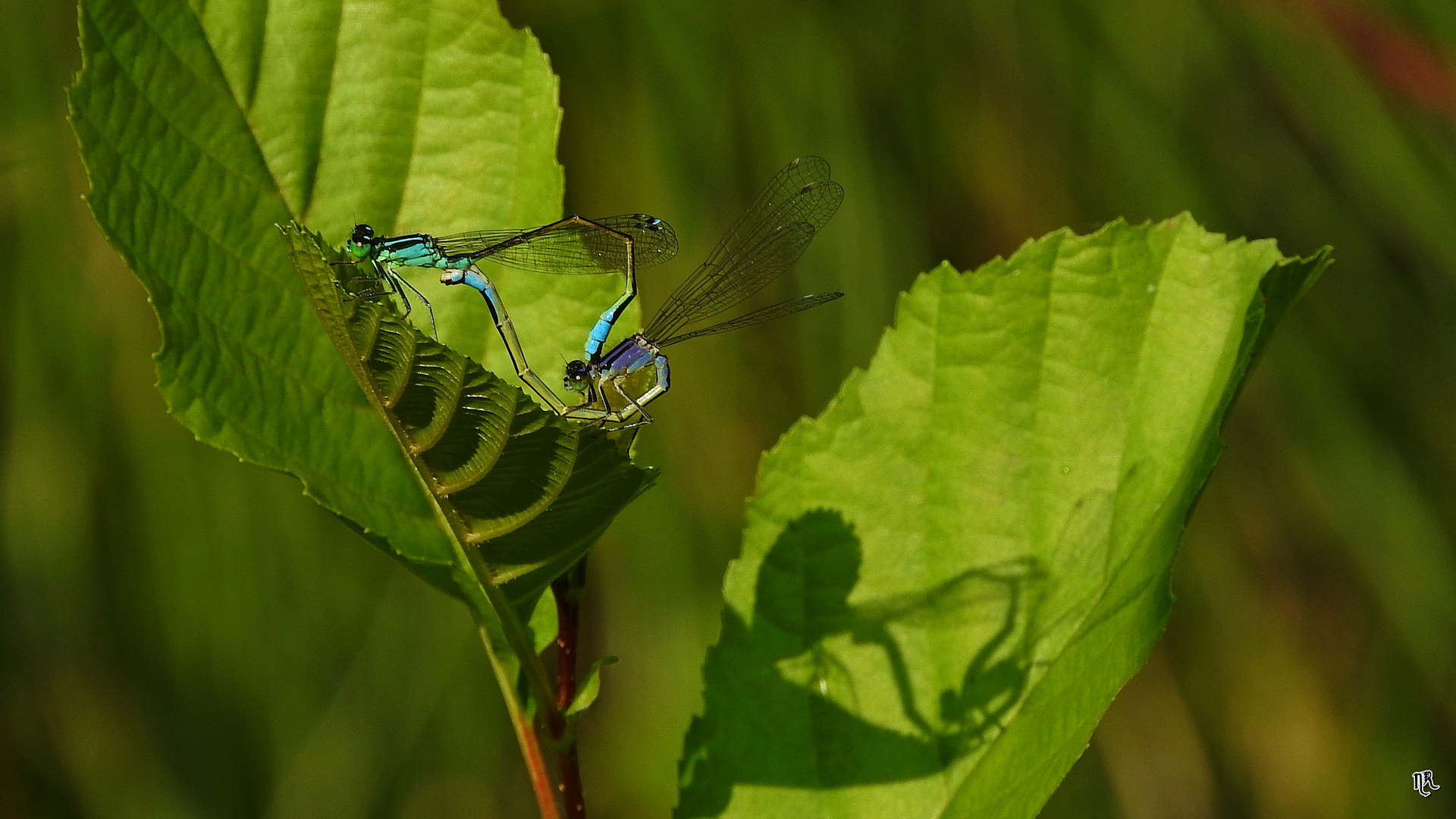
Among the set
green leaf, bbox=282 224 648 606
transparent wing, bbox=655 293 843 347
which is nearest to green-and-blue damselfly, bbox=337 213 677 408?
green leaf, bbox=282 224 648 606

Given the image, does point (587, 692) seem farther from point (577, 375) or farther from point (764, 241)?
point (764, 241)

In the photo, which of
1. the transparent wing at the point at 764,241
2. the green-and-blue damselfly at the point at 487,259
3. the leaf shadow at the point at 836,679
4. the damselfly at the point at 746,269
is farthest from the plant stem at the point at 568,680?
the transparent wing at the point at 764,241

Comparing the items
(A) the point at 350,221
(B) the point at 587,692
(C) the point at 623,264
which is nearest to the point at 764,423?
(C) the point at 623,264

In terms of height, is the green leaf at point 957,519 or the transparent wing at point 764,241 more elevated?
the transparent wing at point 764,241

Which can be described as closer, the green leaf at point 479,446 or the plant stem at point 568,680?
the green leaf at point 479,446

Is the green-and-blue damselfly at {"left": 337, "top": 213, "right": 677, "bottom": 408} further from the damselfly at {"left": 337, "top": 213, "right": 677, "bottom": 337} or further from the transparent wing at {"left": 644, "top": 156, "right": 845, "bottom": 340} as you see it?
the transparent wing at {"left": 644, "top": 156, "right": 845, "bottom": 340}

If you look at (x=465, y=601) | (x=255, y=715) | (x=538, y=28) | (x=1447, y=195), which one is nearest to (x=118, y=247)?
(x=465, y=601)

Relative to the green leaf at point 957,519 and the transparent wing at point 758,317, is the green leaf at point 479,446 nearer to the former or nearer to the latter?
the green leaf at point 957,519
